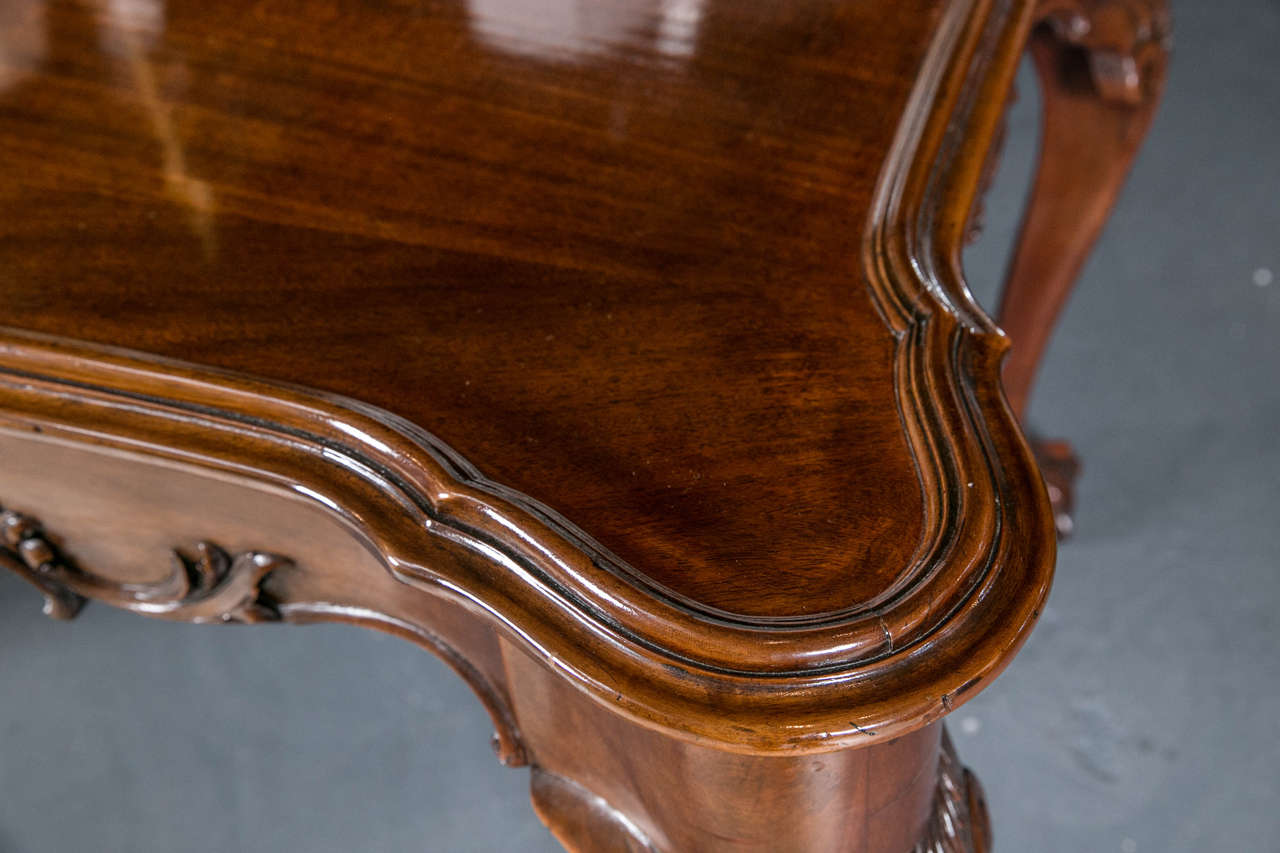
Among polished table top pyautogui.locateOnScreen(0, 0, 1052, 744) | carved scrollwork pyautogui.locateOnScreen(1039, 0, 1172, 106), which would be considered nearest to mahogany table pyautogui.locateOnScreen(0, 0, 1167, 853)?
polished table top pyautogui.locateOnScreen(0, 0, 1052, 744)

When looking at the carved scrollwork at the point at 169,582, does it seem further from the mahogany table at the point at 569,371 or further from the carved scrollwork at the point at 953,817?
the carved scrollwork at the point at 953,817

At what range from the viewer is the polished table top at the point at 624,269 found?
1.14 ft

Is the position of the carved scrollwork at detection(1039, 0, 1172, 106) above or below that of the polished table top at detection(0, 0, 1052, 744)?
above

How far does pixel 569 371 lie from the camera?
42 centimetres

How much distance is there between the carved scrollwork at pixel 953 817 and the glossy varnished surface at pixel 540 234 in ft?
0.42

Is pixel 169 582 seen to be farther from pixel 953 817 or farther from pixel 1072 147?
→ pixel 1072 147

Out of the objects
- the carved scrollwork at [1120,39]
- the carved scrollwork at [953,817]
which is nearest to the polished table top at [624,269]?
the carved scrollwork at [953,817]

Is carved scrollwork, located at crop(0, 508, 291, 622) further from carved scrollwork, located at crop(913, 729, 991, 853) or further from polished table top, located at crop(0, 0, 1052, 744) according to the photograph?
carved scrollwork, located at crop(913, 729, 991, 853)

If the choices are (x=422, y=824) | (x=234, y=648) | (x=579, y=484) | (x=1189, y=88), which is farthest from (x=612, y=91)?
(x=1189, y=88)

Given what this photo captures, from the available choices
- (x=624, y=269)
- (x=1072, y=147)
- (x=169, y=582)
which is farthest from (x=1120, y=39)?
(x=169, y=582)

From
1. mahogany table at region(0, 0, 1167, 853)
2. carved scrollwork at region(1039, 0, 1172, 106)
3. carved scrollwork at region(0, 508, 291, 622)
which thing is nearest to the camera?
mahogany table at region(0, 0, 1167, 853)

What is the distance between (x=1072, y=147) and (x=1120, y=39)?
0.43 ft

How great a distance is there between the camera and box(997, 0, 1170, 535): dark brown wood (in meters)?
0.86

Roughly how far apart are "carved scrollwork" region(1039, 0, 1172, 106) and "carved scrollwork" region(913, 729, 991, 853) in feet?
1.77
